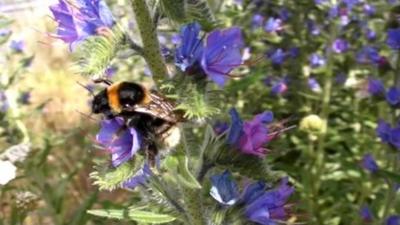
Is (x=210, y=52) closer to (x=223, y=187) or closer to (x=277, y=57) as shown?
(x=223, y=187)

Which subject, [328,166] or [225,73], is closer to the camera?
[225,73]

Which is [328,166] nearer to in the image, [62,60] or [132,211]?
[132,211]

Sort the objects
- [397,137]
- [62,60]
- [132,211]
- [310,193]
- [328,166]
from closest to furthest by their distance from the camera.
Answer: [132,211], [397,137], [310,193], [328,166], [62,60]

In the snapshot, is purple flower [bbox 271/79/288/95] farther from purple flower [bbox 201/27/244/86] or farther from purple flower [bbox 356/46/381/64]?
purple flower [bbox 201/27/244/86]

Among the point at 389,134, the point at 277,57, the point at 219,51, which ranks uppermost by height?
the point at 219,51

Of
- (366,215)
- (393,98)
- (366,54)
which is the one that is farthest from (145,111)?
(366,54)

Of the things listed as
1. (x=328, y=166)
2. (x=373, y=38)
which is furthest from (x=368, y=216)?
(x=373, y=38)

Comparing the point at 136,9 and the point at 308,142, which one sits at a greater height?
the point at 136,9
